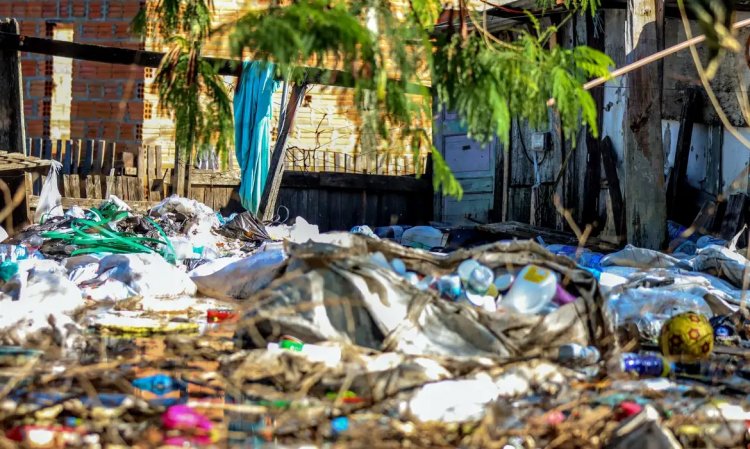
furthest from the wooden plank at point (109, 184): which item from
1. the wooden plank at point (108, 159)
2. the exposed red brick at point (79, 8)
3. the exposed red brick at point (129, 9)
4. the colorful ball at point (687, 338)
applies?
the colorful ball at point (687, 338)

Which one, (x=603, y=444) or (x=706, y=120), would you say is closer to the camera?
(x=603, y=444)

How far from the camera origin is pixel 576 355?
408 centimetres

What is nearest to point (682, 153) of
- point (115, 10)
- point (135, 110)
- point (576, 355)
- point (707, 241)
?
point (707, 241)

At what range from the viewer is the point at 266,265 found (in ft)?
21.7

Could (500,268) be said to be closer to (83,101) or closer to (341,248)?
(341,248)

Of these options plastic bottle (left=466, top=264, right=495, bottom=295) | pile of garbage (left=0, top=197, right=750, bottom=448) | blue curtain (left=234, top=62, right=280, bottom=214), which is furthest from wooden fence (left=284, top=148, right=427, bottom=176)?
plastic bottle (left=466, top=264, right=495, bottom=295)

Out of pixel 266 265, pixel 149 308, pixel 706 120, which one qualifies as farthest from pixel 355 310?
pixel 706 120

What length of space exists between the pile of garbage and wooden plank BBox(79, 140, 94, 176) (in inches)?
284

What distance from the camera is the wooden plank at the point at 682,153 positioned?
10.1 m

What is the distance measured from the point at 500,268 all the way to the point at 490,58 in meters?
1.33

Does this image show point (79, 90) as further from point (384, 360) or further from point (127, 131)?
point (384, 360)

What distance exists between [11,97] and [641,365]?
24.0ft

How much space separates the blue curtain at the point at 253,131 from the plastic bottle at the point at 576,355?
6896 millimetres

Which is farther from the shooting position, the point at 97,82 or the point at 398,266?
the point at 97,82
